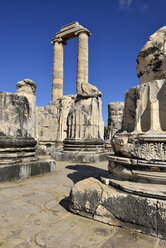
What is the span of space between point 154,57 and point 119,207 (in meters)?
1.86

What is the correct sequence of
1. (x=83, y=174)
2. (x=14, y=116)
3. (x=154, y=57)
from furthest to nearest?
1. (x=83, y=174)
2. (x=14, y=116)
3. (x=154, y=57)

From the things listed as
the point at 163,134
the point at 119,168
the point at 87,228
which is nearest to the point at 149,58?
the point at 163,134

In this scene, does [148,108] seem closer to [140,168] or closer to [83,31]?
[140,168]

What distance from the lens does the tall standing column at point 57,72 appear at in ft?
56.6

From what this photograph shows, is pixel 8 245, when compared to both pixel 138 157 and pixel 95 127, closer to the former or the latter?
pixel 138 157

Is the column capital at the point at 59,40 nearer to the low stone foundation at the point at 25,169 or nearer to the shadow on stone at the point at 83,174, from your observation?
the shadow on stone at the point at 83,174

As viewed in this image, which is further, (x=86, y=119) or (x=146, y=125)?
(x=86, y=119)

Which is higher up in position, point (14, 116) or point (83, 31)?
point (83, 31)

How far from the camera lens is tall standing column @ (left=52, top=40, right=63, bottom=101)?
56.6ft

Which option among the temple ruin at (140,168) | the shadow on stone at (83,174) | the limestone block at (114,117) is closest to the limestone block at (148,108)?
the temple ruin at (140,168)

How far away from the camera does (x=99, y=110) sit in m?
6.47

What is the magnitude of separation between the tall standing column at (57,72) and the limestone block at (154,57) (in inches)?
590

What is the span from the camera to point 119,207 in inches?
67.3

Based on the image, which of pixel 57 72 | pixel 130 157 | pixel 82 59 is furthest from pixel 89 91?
pixel 57 72
